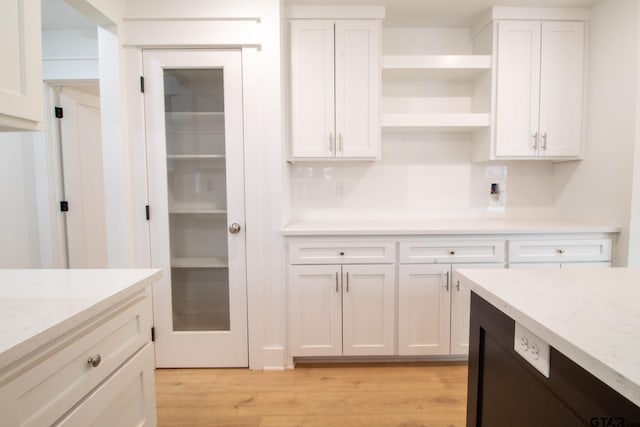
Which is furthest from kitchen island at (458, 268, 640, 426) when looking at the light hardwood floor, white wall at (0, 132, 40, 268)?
white wall at (0, 132, 40, 268)

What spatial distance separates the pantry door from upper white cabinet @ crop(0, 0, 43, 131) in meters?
0.96

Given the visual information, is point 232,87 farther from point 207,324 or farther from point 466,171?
point 466,171

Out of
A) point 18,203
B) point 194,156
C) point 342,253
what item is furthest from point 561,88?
point 18,203

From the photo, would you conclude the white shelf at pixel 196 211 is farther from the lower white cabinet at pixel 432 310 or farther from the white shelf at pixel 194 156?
the lower white cabinet at pixel 432 310

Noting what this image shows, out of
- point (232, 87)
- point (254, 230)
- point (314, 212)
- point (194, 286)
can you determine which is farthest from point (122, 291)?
point (314, 212)

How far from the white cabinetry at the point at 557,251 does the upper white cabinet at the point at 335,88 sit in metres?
1.19

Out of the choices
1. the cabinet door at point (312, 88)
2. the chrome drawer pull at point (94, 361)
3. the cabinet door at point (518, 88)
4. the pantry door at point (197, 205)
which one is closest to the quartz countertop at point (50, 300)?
the chrome drawer pull at point (94, 361)

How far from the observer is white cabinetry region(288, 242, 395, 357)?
2.06 m

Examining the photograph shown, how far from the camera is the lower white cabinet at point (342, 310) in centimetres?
207

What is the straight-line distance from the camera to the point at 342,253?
2.06m

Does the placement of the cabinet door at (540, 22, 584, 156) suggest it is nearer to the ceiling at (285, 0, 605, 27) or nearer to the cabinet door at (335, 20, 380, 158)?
the ceiling at (285, 0, 605, 27)

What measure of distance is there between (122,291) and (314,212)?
177cm

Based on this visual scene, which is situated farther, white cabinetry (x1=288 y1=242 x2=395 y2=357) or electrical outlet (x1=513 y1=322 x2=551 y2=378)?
white cabinetry (x1=288 y1=242 x2=395 y2=357)

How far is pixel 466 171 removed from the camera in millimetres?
2629
